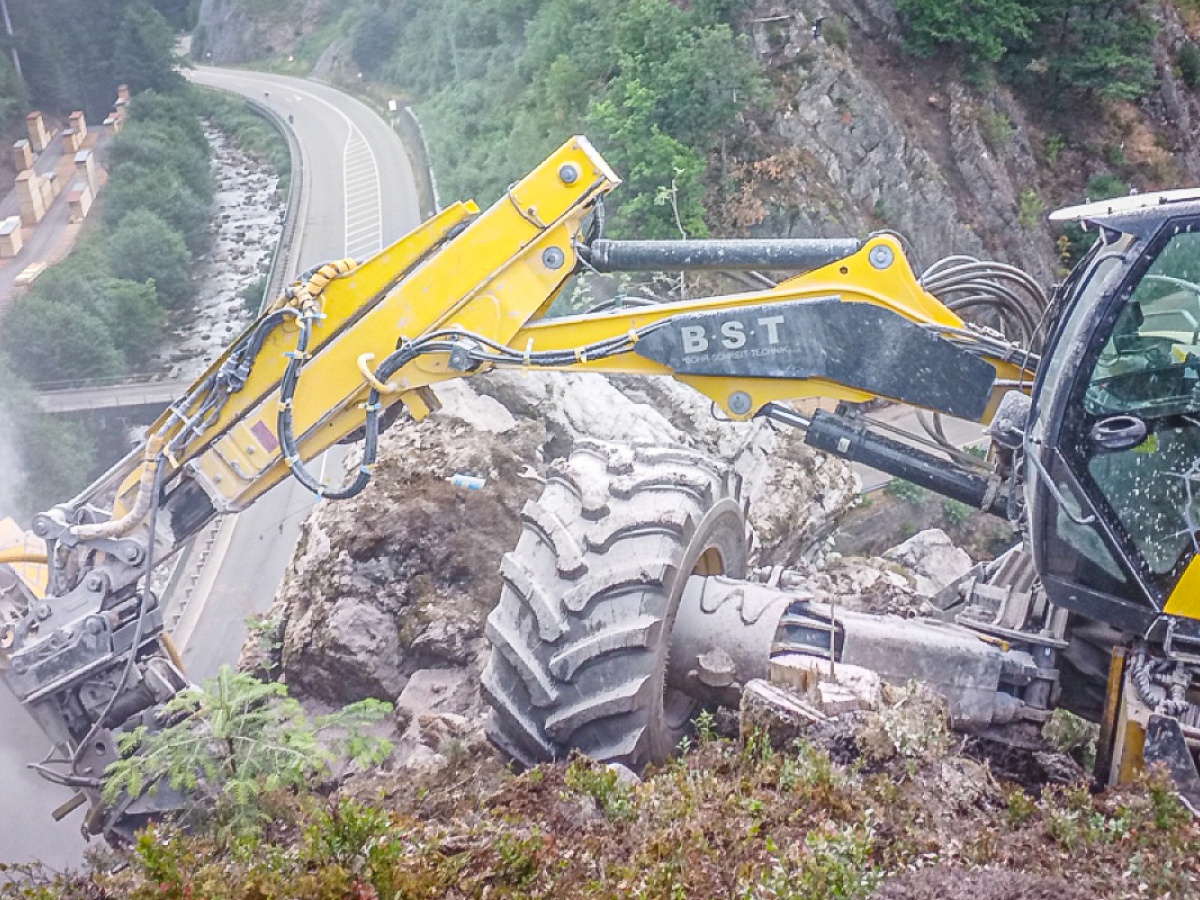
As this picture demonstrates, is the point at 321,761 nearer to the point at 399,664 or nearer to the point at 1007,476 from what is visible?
the point at 399,664

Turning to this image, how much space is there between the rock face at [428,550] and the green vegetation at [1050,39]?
56.8 feet

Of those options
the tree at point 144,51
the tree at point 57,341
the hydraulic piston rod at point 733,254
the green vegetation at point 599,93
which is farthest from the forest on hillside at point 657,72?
the hydraulic piston rod at point 733,254

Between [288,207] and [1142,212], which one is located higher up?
[288,207]

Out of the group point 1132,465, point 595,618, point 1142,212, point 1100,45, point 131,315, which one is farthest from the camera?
point 1100,45

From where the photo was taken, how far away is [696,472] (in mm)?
4797

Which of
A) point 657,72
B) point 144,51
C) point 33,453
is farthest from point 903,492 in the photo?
point 144,51

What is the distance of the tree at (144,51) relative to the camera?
21469 millimetres

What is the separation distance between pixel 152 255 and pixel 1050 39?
19.1 meters

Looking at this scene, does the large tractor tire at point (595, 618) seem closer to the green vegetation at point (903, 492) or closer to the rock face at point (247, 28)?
the green vegetation at point (903, 492)

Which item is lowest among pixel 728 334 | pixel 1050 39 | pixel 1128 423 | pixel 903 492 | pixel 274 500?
pixel 903 492

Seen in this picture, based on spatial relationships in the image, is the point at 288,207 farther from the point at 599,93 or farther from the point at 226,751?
the point at 226,751

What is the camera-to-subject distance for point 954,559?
12.2 meters

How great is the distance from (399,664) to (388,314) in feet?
7.60

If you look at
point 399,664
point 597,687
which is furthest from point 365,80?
point 597,687
